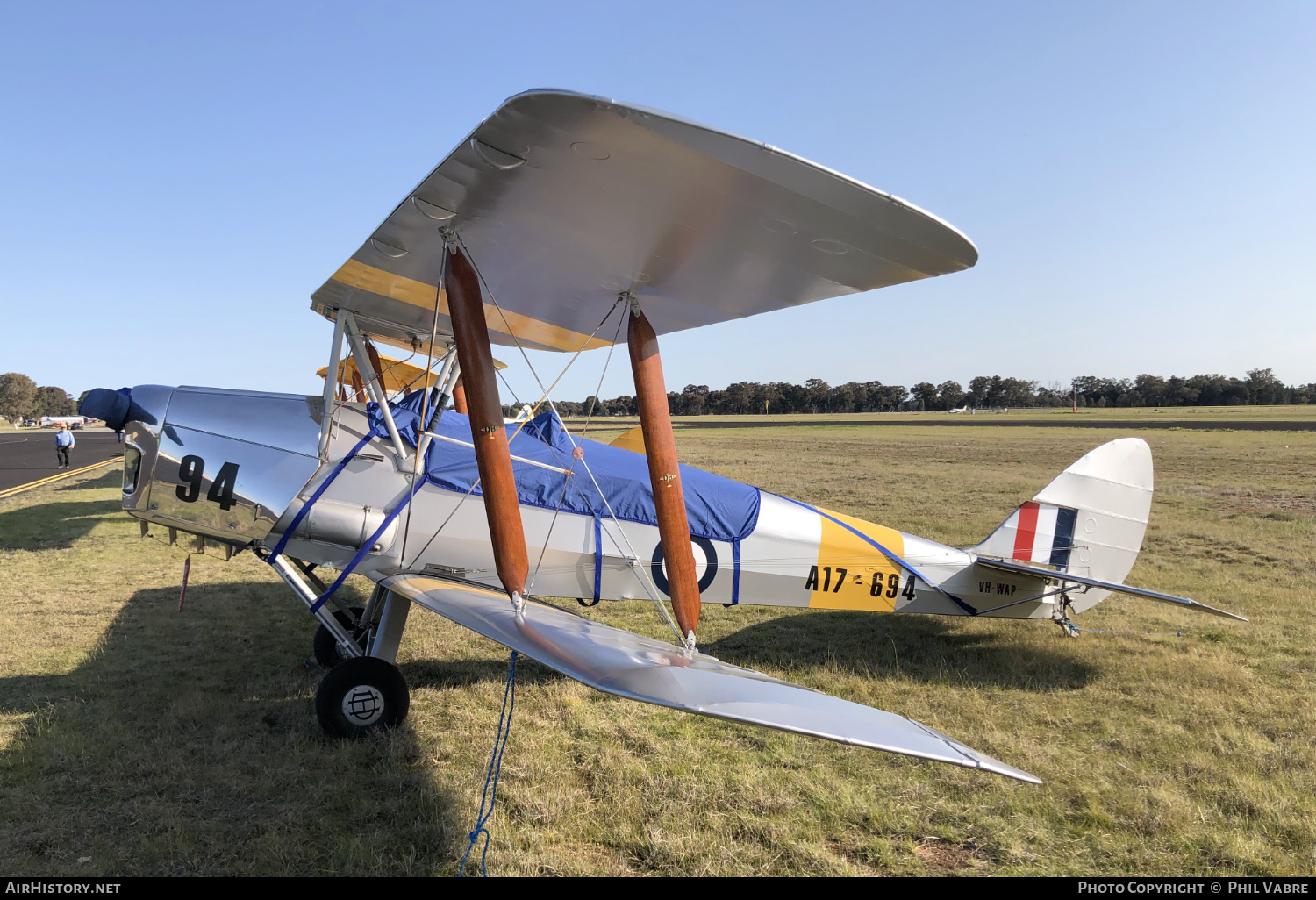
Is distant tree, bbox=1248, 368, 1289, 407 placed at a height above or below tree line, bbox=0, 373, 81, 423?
above

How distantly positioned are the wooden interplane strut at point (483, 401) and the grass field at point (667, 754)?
1321 millimetres

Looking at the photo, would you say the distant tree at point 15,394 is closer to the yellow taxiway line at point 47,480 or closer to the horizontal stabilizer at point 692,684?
the yellow taxiway line at point 47,480

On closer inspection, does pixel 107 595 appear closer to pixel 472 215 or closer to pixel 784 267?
pixel 472 215

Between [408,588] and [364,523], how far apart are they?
0.56m

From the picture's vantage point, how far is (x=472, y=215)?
316 cm

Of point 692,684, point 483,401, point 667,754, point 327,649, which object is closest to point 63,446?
point 327,649

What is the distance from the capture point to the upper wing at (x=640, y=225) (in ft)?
7.67

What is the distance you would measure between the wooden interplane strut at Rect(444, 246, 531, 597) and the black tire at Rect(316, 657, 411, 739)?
1.26 meters

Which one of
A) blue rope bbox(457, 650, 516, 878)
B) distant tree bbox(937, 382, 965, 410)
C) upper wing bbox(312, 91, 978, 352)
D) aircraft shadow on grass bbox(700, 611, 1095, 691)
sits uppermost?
distant tree bbox(937, 382, 965, 410)

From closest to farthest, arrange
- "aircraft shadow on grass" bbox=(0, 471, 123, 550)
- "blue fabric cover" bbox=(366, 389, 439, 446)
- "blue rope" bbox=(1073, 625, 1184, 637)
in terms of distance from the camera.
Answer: "blue fabric cover" bbox=(366, 389, 439, 446) → "blue rope" bbox=(1073, 625, 1184, 637) → "aircraft shadow on grass" bbox=(0, 471, 123, 550)

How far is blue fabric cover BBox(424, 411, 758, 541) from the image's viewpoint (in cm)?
460

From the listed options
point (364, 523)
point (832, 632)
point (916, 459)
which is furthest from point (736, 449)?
point (364, 523)

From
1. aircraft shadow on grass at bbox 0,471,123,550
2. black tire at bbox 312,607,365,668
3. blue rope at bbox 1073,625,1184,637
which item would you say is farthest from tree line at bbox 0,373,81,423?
blue rope at bbox 1073,625,1184,637

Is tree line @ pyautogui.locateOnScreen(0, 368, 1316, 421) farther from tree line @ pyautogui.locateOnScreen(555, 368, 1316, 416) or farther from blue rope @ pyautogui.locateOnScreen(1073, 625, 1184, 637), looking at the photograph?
blue rope @ pyautogui.locateOnScreen(1073, 625, 1184, 637)
